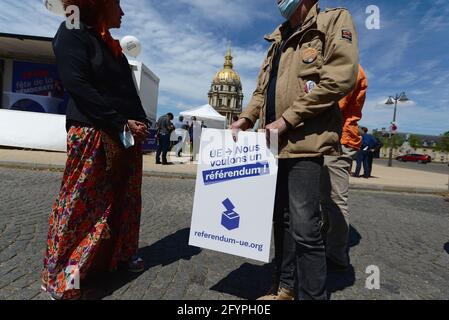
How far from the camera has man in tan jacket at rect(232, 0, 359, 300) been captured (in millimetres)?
1743

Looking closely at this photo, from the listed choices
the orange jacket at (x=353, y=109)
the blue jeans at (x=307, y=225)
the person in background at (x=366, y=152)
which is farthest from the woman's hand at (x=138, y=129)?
the person in background at (x=366, y=152)

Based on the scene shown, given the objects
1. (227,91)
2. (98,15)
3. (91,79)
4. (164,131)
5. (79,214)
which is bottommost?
(79,214)

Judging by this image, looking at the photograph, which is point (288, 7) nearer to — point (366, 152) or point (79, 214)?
point (79, 214)

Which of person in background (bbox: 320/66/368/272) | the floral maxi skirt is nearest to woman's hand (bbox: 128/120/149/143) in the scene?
the floral maxi skirt

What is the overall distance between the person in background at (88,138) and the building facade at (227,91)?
10110cm

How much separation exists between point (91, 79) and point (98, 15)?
46cm

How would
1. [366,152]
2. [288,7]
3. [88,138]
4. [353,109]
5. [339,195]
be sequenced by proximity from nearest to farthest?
[288,7], [88,138], [339,195], [353,109], [366,152]

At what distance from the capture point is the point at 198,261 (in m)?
2.82

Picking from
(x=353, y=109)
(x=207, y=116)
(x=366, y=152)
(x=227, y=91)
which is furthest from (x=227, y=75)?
(x=353, y=109)

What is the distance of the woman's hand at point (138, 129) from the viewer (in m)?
2.15

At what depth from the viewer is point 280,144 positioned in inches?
76.2

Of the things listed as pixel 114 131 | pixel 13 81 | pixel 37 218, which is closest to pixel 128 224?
pixel 114 131

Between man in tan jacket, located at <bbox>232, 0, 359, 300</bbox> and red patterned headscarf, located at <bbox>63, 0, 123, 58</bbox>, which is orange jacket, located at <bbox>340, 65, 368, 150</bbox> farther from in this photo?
red patterned headscarf, located at <bbox>63, 0, 123, 58</bbox>

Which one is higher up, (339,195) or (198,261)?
(339,195)
